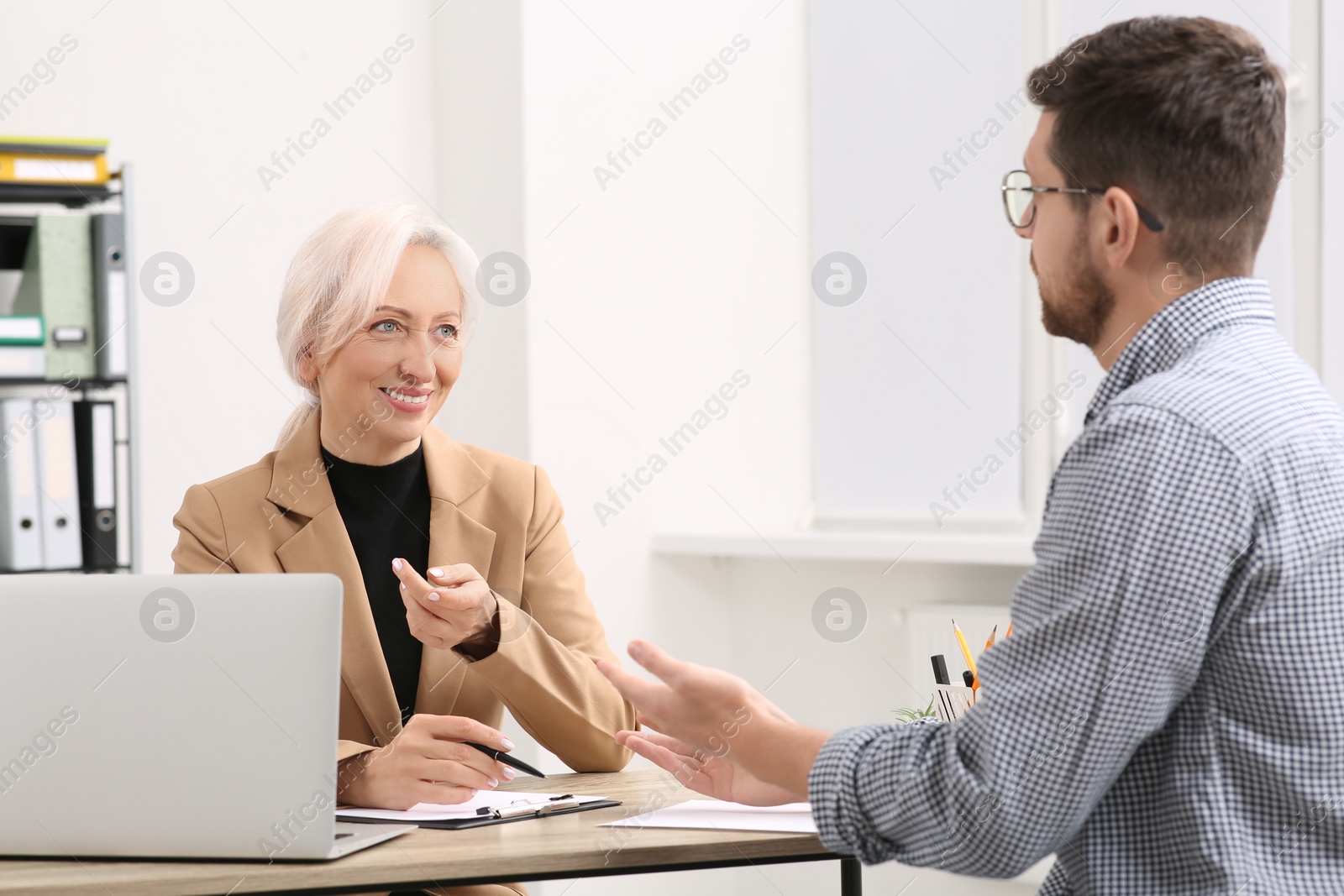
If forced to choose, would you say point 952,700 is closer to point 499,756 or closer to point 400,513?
point 499,756

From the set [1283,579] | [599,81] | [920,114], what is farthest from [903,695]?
[1283,579]

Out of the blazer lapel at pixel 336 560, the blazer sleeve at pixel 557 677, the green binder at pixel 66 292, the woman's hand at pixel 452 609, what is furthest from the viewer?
the green binder at pixel 66 292

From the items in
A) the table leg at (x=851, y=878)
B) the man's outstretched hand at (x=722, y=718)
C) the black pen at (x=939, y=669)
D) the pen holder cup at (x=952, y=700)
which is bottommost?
the table leg at (x=851, y=878)

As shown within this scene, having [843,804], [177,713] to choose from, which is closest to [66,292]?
[177,713]

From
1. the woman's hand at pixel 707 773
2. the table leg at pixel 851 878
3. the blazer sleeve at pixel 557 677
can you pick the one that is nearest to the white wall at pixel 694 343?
the blazer sleeve at pixel 557 677

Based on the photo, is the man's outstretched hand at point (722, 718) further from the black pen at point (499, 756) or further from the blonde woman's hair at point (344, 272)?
the blonde woman's hair at point (344, 272)

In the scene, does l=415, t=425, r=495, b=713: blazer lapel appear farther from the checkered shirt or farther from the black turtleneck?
the checkered shirt

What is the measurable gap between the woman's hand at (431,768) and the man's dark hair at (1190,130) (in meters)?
0.91

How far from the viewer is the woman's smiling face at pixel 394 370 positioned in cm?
199

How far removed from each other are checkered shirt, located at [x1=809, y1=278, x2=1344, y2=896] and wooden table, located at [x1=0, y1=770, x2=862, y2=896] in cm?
35

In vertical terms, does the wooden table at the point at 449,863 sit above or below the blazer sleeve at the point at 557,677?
below

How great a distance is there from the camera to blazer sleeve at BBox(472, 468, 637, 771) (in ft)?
5.68

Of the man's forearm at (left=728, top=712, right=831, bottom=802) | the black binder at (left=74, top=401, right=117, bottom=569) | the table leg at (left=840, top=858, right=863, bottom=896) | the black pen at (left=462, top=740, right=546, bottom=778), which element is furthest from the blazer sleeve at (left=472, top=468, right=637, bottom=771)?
the black binder at (left=74, top=401, right=117, bottom=569)

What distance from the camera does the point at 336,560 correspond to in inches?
74.7
